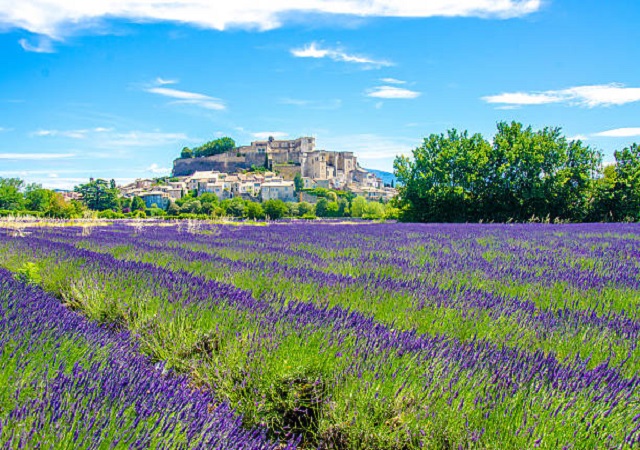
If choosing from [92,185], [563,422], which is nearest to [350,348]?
[563,422]

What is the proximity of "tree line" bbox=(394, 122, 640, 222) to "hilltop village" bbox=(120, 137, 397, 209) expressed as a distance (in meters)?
68.6

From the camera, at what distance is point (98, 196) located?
84.9 metres

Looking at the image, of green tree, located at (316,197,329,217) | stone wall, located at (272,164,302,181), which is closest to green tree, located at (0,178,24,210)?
green tree, located at (316,197,329,217)

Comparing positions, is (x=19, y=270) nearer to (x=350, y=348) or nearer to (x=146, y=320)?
(x=146, y=320)

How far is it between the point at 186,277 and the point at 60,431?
110 inches

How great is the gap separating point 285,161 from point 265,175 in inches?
407

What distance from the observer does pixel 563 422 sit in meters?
1.53

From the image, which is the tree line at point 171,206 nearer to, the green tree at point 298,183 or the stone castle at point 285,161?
the green tree at point 298,183

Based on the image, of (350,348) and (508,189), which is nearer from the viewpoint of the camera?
(350,348)

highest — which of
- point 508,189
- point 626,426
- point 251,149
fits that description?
point 251,149

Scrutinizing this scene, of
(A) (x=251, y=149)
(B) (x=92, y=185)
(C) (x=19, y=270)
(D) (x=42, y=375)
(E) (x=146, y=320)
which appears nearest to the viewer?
(D) (x=42, y=375)

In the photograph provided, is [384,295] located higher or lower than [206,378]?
higher

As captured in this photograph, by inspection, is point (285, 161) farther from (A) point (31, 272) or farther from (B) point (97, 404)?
(B) point (97, 404)

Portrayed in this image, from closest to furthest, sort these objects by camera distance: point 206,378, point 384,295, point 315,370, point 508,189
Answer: point 315,370 → point 206,378 → point 384,295 → point 508,189
